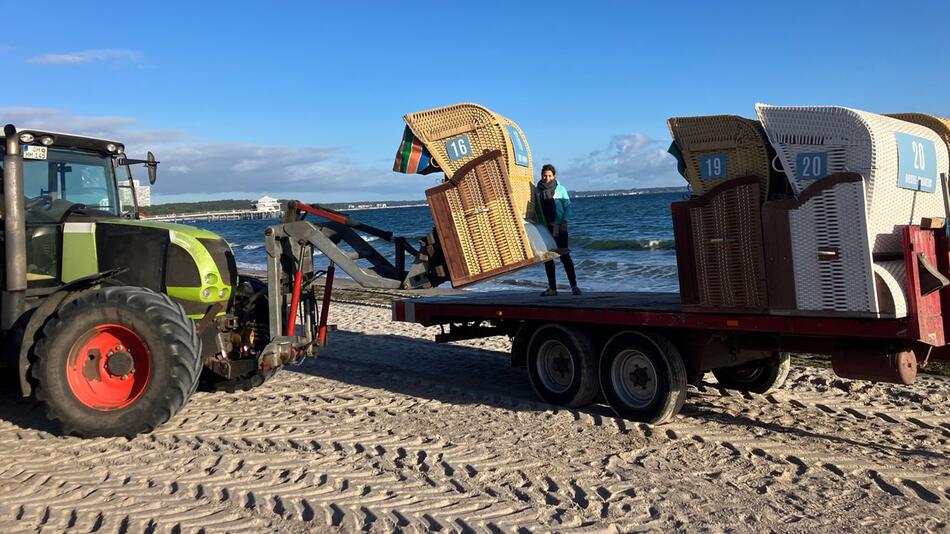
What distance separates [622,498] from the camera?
5016 millimetres

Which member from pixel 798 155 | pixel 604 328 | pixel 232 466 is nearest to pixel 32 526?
pixel 232 466

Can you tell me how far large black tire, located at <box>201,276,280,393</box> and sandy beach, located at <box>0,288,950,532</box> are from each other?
0.18 metres

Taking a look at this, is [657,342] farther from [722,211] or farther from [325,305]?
[325,305]

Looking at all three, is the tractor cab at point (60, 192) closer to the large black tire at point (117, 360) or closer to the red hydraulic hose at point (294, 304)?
the large black tire at point (117, 360)

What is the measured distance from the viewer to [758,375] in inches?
307

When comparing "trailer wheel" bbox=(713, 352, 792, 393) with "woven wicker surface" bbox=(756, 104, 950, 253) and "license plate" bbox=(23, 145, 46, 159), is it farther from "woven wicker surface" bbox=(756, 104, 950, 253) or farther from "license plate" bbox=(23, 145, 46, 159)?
"license plate" bbox=(23, 145, 46, 159)

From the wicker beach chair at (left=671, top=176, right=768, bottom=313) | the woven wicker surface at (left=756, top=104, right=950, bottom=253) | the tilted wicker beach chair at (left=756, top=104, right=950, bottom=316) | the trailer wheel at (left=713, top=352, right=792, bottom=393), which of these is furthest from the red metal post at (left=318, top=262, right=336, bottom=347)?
the woven wicker surface at (left=756, top=104, right=950, bottom=253)

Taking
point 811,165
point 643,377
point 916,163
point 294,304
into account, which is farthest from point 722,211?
point 294,304

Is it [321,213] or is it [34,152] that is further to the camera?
[321,213]

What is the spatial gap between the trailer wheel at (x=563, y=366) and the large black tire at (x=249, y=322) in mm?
2661

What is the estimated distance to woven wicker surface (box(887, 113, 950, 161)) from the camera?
6.48 meters

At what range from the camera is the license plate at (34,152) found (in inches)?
272

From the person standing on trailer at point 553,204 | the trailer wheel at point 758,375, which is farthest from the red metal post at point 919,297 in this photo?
the person standing on trailer at point 553,204

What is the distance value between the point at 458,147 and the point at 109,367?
3608 millimetres
